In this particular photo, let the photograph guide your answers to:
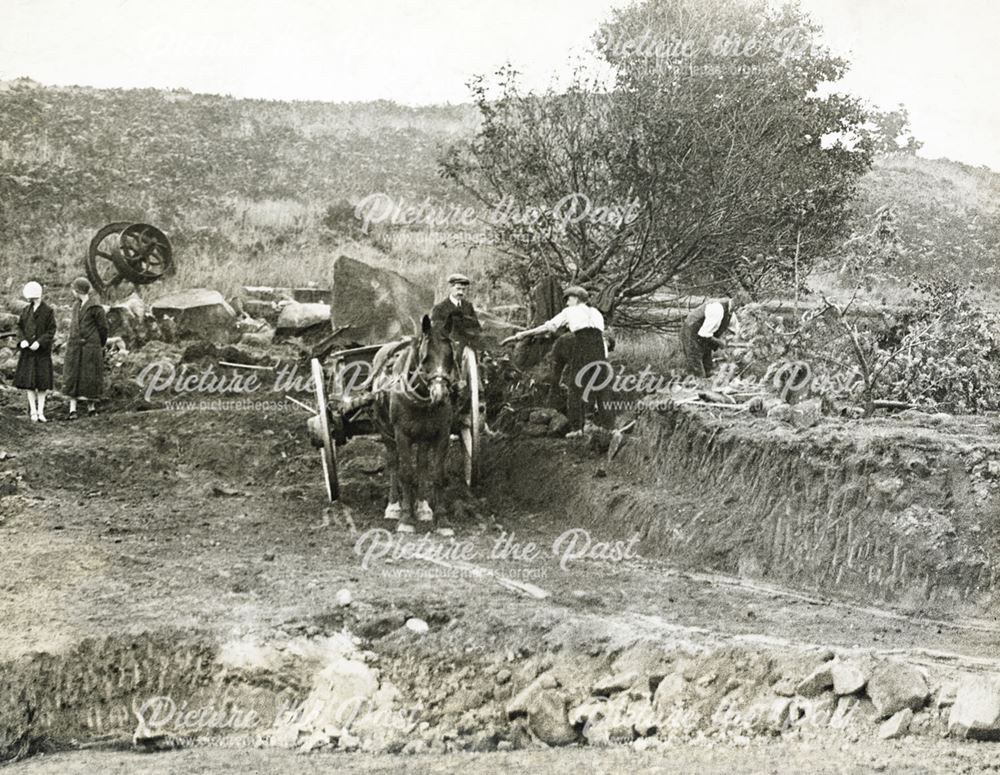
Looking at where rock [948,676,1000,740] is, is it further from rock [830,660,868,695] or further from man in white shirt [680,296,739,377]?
man in white shirt [680,296,739,377]

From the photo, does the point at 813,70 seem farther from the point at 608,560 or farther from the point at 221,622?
the point at 221,622

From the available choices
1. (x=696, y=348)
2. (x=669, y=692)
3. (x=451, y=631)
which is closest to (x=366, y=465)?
(x=696, y=348)

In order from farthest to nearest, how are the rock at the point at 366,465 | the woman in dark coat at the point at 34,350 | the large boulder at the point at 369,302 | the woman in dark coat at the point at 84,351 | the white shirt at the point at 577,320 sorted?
1. the large boulder at the point at 369,302
2. the woman in dark coat at the point at 84,351
3. the woman in dark coat at the point at 34,350
4. the rock at the point at 366,465
5. the white shirt at the point at 577,320

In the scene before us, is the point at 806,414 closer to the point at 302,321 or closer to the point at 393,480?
the point at 393,480

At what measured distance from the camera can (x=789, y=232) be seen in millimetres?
16359

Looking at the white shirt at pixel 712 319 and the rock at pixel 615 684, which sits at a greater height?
the white shirt at pixel 712 319

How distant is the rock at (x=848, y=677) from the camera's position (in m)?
6.01

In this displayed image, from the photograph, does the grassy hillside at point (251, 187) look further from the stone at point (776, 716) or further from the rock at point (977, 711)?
the rock at point (977, 711)

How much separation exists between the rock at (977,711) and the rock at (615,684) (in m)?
1.81

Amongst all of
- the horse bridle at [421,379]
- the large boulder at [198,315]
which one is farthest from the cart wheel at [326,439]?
the large boulder at [198,315]

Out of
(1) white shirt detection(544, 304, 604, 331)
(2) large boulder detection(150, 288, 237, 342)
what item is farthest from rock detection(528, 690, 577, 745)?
(2) large boulder detection(150, 288, 237, 342)

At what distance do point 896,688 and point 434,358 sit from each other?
543 cm

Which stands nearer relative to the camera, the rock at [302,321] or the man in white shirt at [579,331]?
the man in white shirt at [579,331]

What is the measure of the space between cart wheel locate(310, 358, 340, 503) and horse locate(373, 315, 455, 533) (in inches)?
19.8
